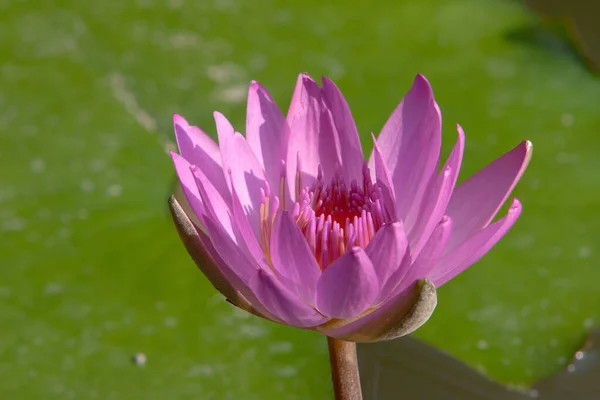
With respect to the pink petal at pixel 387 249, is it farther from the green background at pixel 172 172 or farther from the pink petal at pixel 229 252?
the green background at pixel 172 172

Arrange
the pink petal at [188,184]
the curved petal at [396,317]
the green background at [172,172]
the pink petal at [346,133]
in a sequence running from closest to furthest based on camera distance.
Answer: the curved petal at [396,317] → the pink petal at [188,184] → the pink petal at [346,133] → the green background at [172,172]

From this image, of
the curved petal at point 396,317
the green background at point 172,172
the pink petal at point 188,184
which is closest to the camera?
the curved petal at point 396,317

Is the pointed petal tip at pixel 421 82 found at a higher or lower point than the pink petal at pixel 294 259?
higher

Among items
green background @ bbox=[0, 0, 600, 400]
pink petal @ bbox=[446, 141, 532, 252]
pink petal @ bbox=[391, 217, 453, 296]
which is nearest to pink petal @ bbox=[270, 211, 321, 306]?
pink petal @ bbox=[391, 217, 453, 296]

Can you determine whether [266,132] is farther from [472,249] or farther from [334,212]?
[472,249]

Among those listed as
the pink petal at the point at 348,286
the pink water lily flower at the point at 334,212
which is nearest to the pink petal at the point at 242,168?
the pink water lily flower at the point at 334,212

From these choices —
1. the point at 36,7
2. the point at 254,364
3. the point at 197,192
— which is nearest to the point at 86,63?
the point at 36,7

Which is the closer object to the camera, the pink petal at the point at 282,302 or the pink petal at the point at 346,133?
the pink petal at the point at 282,302

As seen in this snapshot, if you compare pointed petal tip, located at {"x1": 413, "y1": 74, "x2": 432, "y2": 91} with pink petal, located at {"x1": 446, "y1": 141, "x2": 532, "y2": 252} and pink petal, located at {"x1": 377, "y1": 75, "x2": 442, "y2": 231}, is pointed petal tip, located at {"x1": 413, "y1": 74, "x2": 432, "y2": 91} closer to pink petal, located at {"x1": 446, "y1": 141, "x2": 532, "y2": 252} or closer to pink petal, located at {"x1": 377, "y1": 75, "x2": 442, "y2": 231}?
pink petal, located at {"x1": 377, "y1": 75, "x2": 442, "y2": 231}
